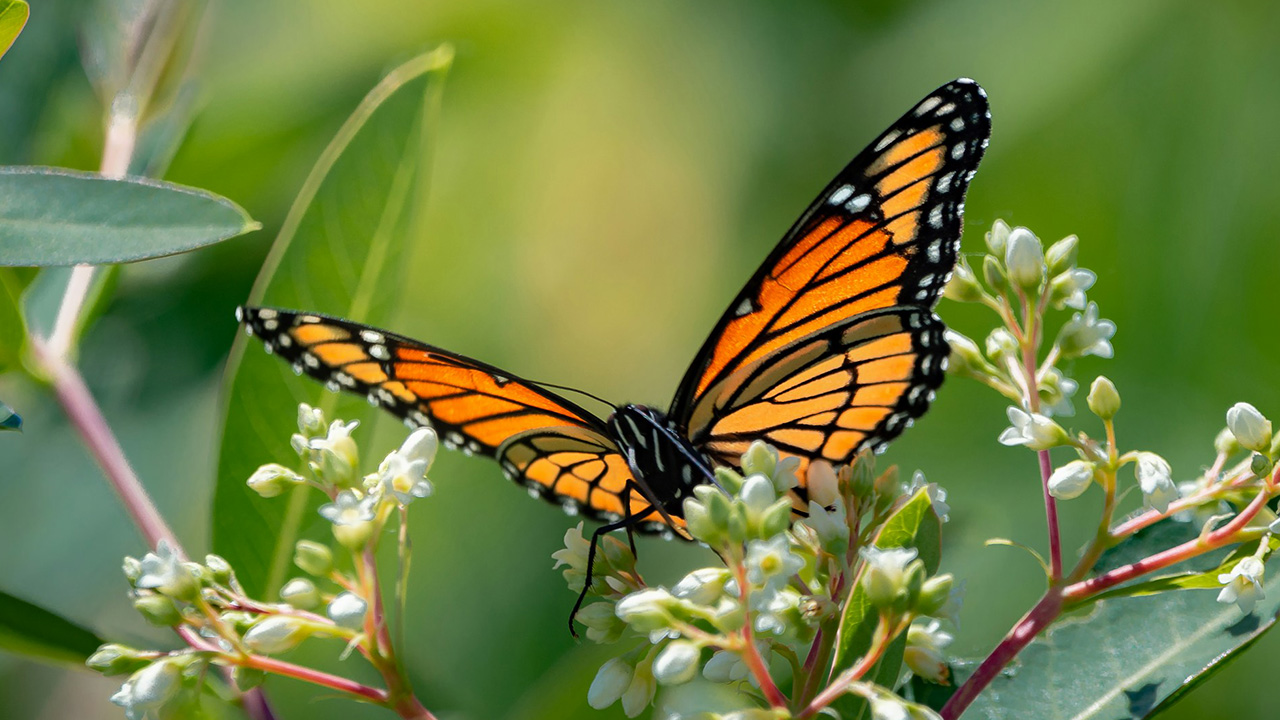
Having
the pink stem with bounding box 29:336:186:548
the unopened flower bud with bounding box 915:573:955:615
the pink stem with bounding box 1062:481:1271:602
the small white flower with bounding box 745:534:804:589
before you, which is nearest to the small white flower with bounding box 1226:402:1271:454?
the pink stem with bounding box 1062:481:1271:602

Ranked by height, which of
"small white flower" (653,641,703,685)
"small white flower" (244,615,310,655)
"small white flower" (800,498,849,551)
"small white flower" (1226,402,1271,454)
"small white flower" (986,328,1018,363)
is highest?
"small white flower" (986,328,1018,363)

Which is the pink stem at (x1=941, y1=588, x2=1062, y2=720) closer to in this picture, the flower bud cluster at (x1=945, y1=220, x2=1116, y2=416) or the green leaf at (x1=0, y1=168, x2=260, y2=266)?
the flower bud cluster at (x1=945, y1=220, x2=1116, y2=416)

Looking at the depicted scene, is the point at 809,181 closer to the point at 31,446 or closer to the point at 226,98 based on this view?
the point at 226,98

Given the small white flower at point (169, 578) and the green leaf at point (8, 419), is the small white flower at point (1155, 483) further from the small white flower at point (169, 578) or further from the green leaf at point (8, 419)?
the green leaf at point (8, 419)

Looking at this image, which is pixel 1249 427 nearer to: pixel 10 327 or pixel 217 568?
pixel 217 568

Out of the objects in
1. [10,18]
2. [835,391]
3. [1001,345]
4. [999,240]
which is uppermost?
[10,18]

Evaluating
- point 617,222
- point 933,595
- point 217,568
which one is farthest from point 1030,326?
point 617,222
